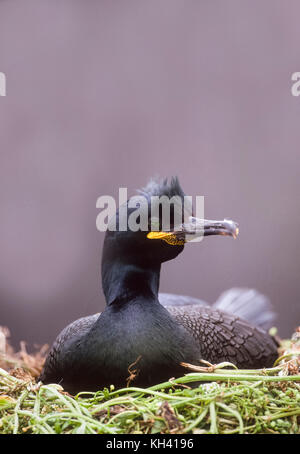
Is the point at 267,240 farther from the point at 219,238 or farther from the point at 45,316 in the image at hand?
the point at 45,316

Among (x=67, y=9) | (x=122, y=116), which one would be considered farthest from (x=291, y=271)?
(x=67, y=9)

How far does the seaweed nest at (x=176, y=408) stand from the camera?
1.06 m

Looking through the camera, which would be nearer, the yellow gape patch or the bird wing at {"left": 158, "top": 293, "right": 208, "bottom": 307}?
the yellow gape patch

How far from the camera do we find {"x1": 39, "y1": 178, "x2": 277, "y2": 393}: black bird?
54.0 inches

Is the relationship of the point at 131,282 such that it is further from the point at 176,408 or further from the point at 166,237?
the point at 176,408

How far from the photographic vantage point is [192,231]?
1.45 m

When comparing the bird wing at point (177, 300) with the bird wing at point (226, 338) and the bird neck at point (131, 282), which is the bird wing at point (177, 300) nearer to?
the bird wing at point (226, 338)

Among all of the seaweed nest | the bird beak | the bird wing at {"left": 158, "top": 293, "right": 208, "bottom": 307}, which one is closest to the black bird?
the bird beak

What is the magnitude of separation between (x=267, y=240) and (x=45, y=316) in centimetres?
99

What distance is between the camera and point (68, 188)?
2148 mm

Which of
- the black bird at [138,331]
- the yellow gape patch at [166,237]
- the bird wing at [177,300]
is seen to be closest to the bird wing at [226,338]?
the black bird at [138,331]

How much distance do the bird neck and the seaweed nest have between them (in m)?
0.31

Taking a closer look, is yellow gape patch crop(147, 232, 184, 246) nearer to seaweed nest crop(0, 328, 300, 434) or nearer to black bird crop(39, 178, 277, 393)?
black bird crop(39, 178, 277, 393)

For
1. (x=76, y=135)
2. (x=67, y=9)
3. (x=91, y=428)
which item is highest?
(x=67, y=9)
